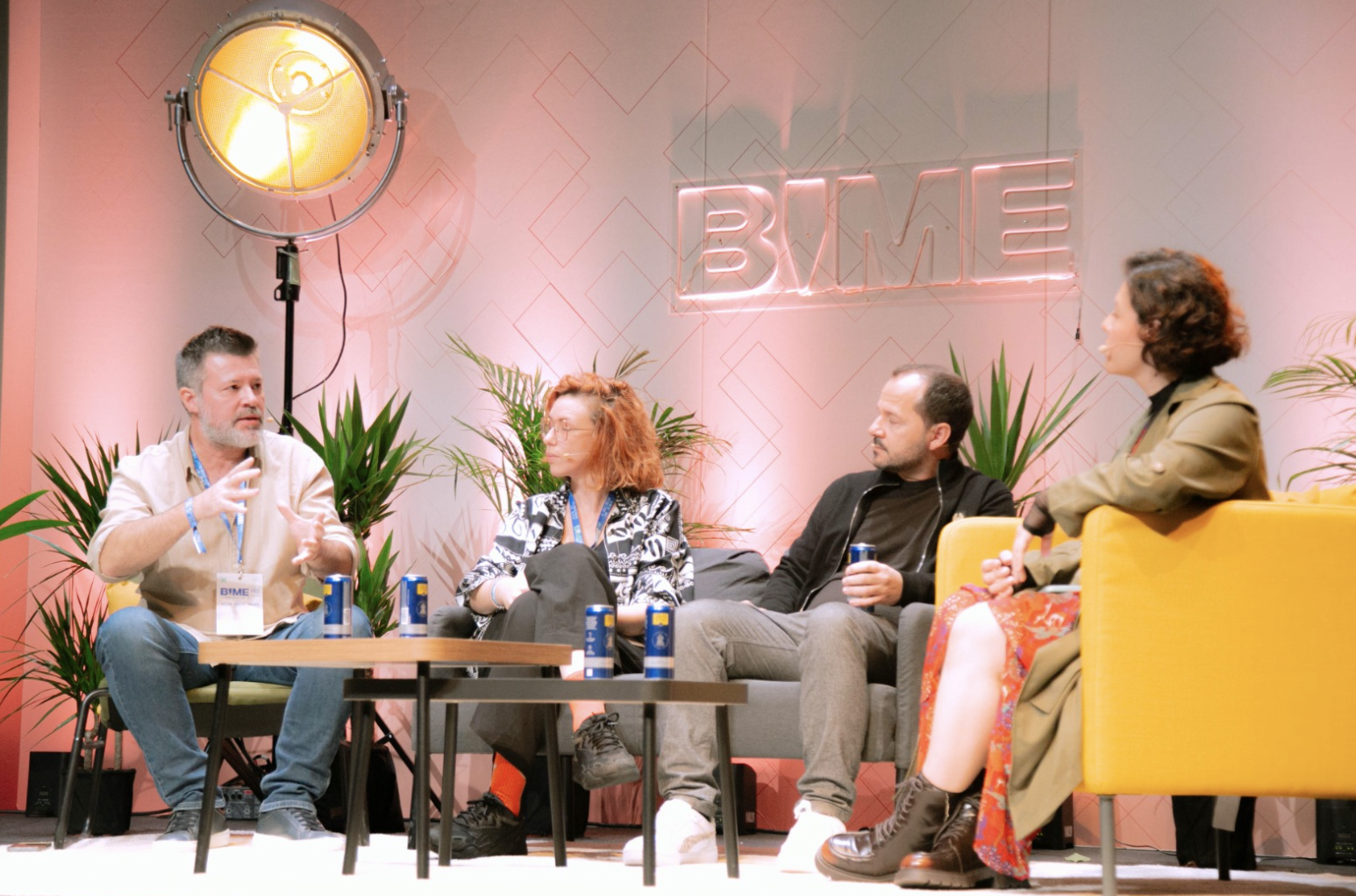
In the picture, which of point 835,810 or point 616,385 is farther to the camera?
point 616,385

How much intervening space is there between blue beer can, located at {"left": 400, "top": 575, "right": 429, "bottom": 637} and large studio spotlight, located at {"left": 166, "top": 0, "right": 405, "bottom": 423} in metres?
2.34

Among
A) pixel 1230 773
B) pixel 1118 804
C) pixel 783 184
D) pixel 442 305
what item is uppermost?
pixel 783 184

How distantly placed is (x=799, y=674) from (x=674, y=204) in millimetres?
2125

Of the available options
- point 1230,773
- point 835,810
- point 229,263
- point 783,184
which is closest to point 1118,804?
point 835,810

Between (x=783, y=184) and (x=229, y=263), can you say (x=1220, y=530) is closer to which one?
(x=783, y=184)

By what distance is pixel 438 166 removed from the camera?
524 cm

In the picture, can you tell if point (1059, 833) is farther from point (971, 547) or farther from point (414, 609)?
point (414, 609)

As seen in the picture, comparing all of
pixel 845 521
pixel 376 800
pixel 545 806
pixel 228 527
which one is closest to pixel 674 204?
pixel 845 521

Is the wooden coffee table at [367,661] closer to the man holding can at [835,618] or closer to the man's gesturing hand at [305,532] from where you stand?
the man holding can at [835,618]

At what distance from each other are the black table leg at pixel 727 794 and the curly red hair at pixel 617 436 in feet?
3.59

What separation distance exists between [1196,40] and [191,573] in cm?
346

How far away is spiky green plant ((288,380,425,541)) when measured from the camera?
14.7ft

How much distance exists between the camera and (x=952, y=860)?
262 cm

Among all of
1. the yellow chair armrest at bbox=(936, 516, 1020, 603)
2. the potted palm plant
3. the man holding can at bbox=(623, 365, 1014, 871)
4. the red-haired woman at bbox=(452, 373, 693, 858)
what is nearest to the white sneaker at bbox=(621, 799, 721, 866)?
the man holding can at bbox=(623, 365, 1014, 871)
